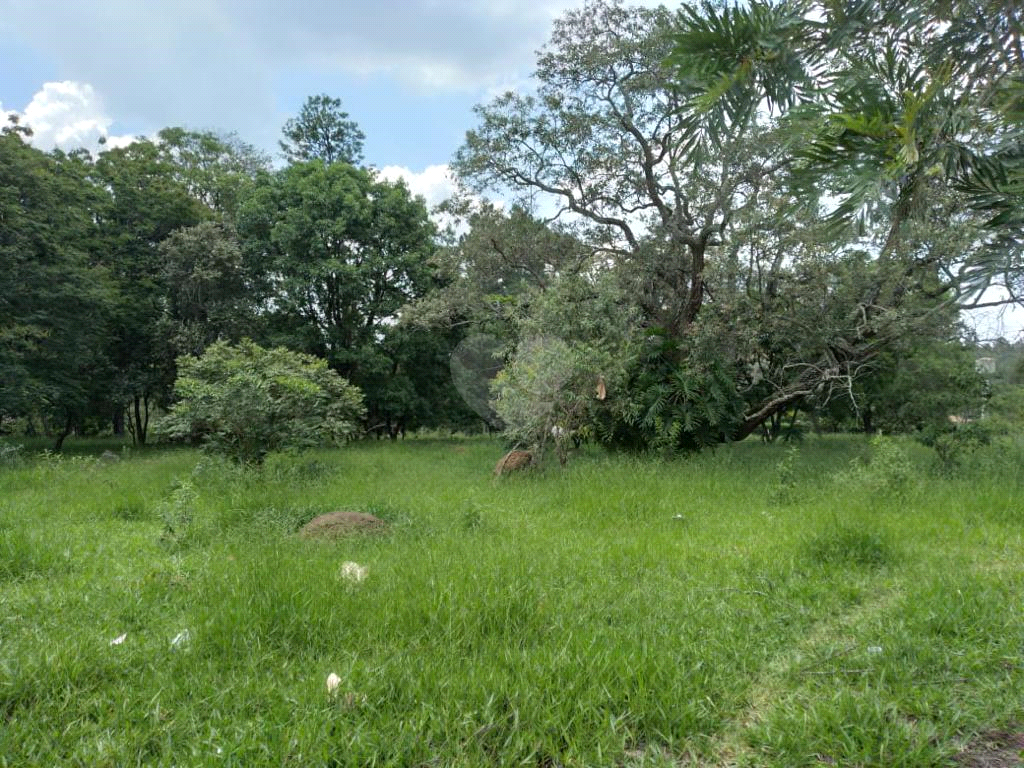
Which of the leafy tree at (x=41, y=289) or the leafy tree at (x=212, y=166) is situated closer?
the leafy tree at (x=41, y=289)

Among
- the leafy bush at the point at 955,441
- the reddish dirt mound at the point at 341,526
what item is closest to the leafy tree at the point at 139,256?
the reddish dirt mound at the point at 341,526

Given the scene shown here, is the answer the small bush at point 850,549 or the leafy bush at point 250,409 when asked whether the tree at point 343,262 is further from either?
the small bush at point 850,549

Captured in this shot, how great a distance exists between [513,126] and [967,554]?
10681 mm

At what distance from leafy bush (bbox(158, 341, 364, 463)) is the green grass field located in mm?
3191

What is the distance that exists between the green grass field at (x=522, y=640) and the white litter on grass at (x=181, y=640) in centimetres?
1

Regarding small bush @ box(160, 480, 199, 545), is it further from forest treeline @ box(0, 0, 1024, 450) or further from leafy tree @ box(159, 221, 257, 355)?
leafy tree @ box(159, 221, 257, 355)

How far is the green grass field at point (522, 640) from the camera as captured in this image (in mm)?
2047

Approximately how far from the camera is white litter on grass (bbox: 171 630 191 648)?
271cm

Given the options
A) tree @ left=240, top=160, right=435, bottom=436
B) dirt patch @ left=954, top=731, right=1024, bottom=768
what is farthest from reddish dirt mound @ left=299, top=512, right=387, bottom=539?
tree @ left=240, top=160, right=435, bottom=436

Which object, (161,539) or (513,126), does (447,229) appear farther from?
(161,539)

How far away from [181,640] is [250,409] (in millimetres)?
6172

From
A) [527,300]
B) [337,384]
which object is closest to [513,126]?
[527,300]

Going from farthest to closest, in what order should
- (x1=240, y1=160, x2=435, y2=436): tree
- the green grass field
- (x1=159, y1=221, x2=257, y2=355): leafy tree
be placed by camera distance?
(x1=240, y1=160, x2=435, y2=436): tree, (x1=159, y1=221, x2=257, y2=355): leafy tree, the green grass field

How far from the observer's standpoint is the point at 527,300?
11.5 meters
